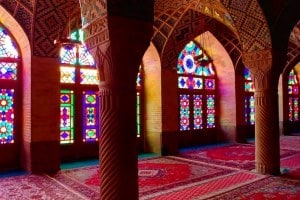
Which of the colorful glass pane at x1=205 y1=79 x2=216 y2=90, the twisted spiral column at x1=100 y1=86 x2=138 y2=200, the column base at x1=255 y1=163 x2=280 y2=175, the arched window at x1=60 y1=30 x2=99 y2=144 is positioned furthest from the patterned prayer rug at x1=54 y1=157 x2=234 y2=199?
the colorful glass pane at x1=205 y1=79 x2=216 y2=90

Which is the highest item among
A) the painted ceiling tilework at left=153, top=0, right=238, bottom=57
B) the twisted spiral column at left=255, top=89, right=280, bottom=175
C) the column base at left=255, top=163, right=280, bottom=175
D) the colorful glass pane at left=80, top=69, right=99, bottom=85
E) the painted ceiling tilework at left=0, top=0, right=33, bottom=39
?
the painted ceiling tilework at left=153, top=0, right=238, bottom=57

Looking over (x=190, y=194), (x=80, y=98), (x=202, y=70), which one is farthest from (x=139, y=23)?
(x=202, y=70)

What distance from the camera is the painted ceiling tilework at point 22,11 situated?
6680 millimetres

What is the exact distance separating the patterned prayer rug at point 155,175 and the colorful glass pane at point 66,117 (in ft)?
4.72

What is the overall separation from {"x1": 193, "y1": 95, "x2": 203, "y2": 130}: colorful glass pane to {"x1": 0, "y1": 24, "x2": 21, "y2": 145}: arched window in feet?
21.1

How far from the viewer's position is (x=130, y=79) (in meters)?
3.34

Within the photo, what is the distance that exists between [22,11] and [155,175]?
184 inches

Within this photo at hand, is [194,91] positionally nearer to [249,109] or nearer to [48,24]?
[249,109]

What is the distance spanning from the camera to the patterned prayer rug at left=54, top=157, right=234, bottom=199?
5605mm

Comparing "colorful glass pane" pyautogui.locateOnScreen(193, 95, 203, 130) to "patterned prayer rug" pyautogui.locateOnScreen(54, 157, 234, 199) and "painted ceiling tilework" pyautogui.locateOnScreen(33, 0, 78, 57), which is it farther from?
"painted ceiling tilework" pyautogui.locateOnScreen(33, 0, 78, 57)

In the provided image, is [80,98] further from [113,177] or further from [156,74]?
[113,177]

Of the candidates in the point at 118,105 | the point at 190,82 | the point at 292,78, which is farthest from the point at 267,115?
the point at 292,78

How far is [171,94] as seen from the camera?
963cm

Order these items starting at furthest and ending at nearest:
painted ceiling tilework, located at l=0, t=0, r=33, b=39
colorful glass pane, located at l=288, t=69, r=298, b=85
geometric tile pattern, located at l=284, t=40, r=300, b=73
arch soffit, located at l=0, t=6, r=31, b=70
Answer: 1. colorful glass pane, located at l=288, t=69, r=298, b=85
2. geometric tile pattern, located at l=284, t=40, r=300, b=73
3. arch soffit, located at l=0, t=6, r=31, b=70
4. painted ceiling tilework, located at l=0, t=0, r=33, b=39
